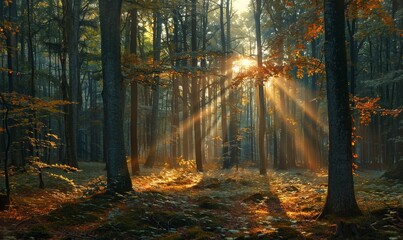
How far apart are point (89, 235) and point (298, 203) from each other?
6.46 m

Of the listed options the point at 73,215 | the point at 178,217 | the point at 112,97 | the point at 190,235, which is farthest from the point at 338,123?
the point at 112,97

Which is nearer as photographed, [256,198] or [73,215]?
[73,215]

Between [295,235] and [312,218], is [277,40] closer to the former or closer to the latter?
[312,218]

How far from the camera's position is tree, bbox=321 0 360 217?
24.3 ft

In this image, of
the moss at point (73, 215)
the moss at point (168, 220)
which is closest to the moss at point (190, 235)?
the moss at point (168, 220)

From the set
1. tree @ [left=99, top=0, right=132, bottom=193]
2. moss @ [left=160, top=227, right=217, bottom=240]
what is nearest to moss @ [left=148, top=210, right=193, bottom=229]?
moss @ [left=160, top=227, right=217, bottom=240]

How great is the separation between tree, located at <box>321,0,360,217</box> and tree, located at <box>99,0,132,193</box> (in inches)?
239

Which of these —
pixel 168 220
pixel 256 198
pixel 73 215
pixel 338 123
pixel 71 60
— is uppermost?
pixel 71 60

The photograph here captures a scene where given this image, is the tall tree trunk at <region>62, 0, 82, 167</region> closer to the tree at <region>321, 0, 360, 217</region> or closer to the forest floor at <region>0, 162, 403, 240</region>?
the forest floor at <region>0, 162, 403, 240</region>

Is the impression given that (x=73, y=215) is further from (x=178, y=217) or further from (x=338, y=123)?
(x=338, y=123)

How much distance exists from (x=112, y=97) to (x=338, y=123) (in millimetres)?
6602

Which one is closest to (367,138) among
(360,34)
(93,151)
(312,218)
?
(360,34)

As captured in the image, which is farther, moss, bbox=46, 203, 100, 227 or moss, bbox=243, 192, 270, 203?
moss, bbox=243, 192, 270, 203

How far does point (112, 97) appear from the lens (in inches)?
423
